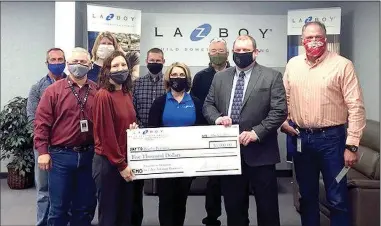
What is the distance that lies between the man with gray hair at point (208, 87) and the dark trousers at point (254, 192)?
727 mm

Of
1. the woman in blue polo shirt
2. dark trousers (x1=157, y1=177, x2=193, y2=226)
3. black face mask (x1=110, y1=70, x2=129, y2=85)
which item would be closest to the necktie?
the woman in blue polo shirt

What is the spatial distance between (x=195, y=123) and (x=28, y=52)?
3.47 metres

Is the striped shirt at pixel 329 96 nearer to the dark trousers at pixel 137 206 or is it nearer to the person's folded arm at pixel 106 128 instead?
the person's folded arm at pixel 106 128

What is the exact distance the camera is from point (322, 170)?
2.61m

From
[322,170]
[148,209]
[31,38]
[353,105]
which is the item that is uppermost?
[31,38]

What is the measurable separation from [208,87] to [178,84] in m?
0.62

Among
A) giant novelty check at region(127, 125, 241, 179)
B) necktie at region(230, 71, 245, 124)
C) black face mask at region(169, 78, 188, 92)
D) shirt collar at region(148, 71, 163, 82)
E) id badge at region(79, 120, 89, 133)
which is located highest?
shirt collar at region(148, 71, 163, 82)

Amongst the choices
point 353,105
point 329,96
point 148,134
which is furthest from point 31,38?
point 353,105

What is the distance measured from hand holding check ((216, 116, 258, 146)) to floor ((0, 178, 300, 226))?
1369 mm

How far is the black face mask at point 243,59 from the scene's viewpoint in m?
2.52

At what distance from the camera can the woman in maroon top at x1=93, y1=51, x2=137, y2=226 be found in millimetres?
2340

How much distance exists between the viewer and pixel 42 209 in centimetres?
312

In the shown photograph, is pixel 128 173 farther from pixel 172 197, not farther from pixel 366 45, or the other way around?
pixel 366 45

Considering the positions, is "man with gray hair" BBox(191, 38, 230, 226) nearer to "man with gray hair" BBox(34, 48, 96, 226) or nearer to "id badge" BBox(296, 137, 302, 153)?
"id badge" BBox(296, 137, 302, 153)
